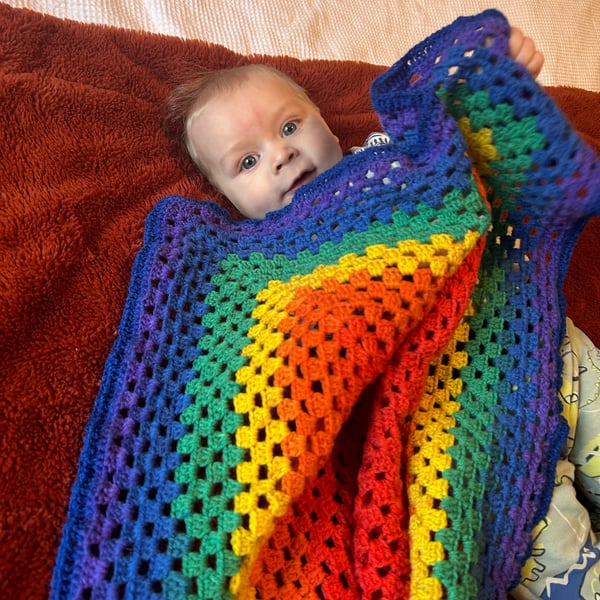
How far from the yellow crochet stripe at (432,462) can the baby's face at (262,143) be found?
1.14ft

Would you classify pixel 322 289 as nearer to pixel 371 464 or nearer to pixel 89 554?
pixel 371 464

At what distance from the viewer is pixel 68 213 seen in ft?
2.41

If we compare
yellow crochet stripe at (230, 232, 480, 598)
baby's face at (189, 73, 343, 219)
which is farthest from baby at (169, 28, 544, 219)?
yellow crochet stripe at (230, 232, 480, 598)

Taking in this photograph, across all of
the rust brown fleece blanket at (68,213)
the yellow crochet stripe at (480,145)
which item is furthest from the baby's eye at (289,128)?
the yellow crochet stripe at (480,145)

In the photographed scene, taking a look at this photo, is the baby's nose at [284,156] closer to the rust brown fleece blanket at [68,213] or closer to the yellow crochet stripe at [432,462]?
the rust brown fleece blanket at [68,213]

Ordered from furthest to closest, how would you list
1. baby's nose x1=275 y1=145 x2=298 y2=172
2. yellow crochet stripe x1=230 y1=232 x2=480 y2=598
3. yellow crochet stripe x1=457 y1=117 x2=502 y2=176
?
baby's nose x1=275 y1=145 x2=298 y2=172
yellow crochet stripe x1=457 y1=117 x2=502 y2=176
yellow crochet stripe x1=230 y1=232 x2=480 y2=598

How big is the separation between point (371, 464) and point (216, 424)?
172 mm

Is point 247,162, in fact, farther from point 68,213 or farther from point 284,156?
point 68,213

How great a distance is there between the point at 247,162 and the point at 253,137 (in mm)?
41

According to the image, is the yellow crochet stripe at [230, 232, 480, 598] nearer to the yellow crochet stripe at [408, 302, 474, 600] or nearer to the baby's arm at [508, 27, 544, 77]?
the yellow crochet stripe at [408, 302, 474, 600]

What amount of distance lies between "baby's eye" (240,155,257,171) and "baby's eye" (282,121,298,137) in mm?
65

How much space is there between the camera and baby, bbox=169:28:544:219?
876 millimetres

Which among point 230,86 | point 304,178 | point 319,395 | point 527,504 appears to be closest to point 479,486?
point 527,504

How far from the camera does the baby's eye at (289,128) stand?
899 mm
